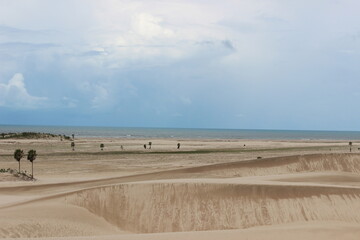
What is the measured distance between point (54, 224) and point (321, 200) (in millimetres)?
11208

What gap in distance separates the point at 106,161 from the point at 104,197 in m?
28.7

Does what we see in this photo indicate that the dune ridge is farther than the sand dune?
Yes

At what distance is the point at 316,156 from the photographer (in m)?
37.9

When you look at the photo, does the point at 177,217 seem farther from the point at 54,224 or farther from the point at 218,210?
the point at 54,224

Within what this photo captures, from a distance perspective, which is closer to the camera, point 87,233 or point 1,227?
point 1,227

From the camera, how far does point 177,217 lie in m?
20.3

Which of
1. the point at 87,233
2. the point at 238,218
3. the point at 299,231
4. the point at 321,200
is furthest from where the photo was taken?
the point at 321,200

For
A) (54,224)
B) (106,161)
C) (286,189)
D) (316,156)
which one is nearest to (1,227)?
(54,224)

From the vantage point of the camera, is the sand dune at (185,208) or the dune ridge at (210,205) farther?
the dune ridge at (210,205)

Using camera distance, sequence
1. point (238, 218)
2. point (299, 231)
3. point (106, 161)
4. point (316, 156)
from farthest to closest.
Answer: point (106, 161)
point (316, 156)
point (238, 218)
point (299, 231)

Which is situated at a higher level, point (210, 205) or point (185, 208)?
point (210, 205)

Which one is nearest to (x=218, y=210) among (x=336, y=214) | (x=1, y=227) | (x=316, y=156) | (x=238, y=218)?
(x=238, y=218)

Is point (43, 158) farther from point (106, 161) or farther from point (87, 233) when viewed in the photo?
point (87, 233)

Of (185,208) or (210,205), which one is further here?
(210,205)
